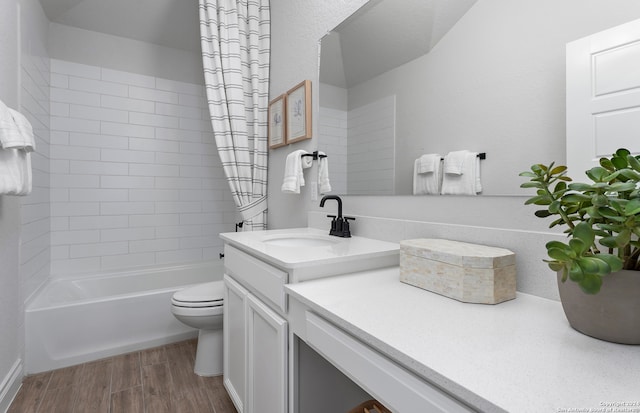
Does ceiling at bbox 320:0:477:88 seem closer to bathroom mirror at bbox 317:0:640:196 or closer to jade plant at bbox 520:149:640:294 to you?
bathroom mirror at bbox 317:0:640:196

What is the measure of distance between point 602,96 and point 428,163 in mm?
520

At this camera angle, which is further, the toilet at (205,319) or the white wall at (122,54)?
the white wall at (122,54)

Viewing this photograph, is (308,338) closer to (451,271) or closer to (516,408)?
(451,271)

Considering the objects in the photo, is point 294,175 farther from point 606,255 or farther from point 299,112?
point 606,255

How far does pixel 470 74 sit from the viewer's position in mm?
1040

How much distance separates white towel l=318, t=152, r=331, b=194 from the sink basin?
32cm

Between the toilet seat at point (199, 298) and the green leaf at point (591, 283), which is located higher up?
the green leaf at point (591, 283)

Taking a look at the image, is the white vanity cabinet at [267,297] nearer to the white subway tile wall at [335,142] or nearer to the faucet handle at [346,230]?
the faucet handle at [346,230]

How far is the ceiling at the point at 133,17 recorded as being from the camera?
232 centimetres

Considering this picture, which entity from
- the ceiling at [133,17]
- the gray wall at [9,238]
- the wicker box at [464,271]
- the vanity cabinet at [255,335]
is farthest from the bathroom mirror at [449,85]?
the gray wall at [9,238]

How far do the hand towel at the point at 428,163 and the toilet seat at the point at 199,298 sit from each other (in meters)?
1.40

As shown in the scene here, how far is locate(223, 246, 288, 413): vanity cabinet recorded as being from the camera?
100 centimetres

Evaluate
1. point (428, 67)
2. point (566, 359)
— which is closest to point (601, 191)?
point (566, 359)

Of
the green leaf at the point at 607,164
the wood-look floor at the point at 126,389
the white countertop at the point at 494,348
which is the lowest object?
the wood-look floor at the point at 126,389
